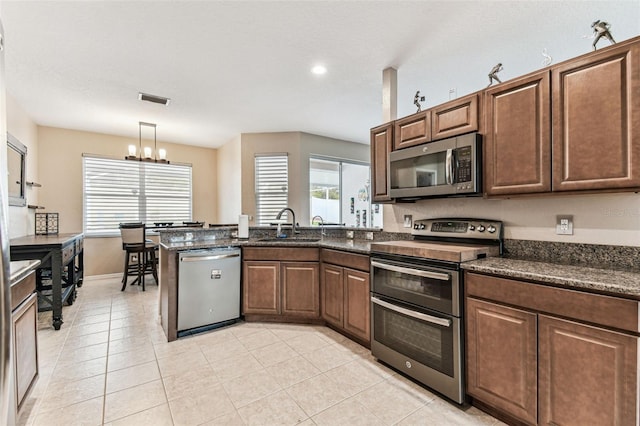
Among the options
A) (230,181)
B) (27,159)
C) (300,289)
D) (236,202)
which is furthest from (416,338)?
(27,159)

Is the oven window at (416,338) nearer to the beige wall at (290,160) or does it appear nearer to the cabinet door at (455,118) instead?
the cabinet door at (455,118)

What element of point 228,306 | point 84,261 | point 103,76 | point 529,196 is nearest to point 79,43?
point 103,76

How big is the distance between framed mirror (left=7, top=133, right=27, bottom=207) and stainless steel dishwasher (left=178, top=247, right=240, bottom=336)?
2566 mm

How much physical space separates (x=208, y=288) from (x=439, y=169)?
2.45 metres

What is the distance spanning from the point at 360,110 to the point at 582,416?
3.89 metres

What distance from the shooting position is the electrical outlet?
6.10ft

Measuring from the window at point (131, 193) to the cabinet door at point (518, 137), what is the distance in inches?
208

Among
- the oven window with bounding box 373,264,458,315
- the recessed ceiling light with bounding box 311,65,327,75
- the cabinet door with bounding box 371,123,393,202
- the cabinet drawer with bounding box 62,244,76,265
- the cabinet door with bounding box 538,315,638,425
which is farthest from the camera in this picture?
the cabinet drawer with bounding box 62,244,76,265

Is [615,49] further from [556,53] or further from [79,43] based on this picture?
[79,43]

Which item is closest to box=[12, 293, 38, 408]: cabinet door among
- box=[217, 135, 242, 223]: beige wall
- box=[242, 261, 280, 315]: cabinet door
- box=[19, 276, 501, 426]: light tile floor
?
box=[19, 276, 501, 426]: light tile floor

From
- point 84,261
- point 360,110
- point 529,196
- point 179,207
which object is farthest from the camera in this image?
point 179,207

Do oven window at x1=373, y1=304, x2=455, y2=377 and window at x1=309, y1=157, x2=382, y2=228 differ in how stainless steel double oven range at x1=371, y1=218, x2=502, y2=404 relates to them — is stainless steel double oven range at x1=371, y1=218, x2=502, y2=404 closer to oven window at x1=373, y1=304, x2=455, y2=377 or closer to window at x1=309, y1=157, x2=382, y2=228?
oven window at x1=373, y1=304, x2=455, y2=377

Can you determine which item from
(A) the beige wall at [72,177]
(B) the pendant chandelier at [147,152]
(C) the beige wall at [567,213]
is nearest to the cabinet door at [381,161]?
(C) the beige wall at [567,213]

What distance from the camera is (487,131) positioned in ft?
6.66
